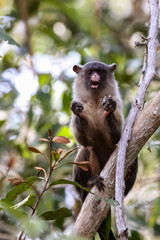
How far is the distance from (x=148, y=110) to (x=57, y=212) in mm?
1409

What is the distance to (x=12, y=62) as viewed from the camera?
8.59 metres

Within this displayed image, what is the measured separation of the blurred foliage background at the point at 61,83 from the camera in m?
6.45

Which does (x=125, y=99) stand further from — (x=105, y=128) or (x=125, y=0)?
(x=125, y=0)

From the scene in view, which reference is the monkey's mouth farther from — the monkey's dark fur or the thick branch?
the thick branch

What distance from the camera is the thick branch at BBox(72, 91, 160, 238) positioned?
13.3 ft

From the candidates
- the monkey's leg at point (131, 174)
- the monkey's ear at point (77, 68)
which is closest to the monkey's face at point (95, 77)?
the monkey's ear at point (77, 68)

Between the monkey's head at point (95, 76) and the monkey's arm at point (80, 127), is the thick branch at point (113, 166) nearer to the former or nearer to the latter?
the monkey's arm at point (80, 127)

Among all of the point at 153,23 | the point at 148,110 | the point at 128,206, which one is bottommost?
the point at 128,206

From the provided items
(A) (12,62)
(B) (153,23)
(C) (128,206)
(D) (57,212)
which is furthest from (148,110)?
(A) (12,62)

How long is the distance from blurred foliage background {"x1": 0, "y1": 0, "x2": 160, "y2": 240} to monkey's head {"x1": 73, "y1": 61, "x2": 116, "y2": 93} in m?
0.48

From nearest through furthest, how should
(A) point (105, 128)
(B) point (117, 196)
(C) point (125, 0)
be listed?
(B) point (117, 196), (A) point (105, 128), (C) point (125, 0)

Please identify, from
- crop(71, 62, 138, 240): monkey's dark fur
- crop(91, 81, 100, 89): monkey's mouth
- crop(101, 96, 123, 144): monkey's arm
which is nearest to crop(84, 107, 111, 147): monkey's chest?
crop(71, 62, 138, 240): monkey's dark fur

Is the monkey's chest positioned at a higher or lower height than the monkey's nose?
lower

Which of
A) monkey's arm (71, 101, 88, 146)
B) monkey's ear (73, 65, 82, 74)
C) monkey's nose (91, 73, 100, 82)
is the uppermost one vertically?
monkey's ear (73, 65, 82, 74)
